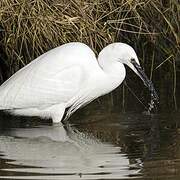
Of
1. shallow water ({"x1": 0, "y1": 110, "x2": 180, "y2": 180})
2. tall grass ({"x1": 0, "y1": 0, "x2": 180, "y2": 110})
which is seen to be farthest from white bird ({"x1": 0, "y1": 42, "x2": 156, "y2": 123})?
tall grass ({"x1": 0, "y1": 0, "x2": 180, "y2": 110})

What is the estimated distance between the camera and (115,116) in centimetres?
650

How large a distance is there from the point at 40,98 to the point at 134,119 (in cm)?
80

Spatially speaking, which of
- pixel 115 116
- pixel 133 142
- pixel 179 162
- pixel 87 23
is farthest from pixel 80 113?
pixel 179 162

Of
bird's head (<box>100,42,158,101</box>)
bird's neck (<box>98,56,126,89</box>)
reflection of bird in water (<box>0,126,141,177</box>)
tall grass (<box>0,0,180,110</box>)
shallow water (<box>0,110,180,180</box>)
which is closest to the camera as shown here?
shallow water (<box>0,110,180,180</box>)

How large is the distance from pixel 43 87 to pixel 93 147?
40.3 inches

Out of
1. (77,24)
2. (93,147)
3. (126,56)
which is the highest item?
(77,24)

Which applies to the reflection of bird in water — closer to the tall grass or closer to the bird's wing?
the bird's wing

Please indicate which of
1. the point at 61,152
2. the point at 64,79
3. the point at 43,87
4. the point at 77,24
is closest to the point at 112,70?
the point at 64,79

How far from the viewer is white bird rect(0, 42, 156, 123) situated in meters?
6.27

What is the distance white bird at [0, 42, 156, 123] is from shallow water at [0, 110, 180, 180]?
0.20 meters

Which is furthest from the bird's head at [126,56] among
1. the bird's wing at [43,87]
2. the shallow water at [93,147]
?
the shallow water at [93,147]

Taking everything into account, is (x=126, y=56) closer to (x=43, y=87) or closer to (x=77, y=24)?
(x=43, y=87)

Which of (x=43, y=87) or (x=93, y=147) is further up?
(x=43, y=87)

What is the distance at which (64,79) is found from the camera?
631 centimetres
